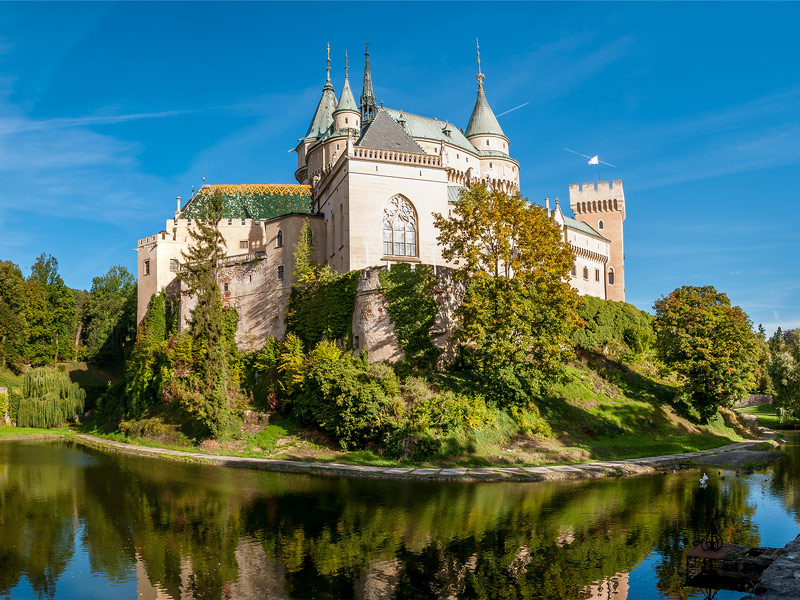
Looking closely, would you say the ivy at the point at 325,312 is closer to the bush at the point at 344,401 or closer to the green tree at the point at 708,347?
the bush at the point at 344,401

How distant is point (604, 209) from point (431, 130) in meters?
24.5

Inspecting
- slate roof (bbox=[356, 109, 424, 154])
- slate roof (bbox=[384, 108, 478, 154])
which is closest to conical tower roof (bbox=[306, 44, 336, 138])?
slate roof (bbox=[384, 108, 478, 154])

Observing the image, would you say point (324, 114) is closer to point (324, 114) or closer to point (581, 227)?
point (324, 114)

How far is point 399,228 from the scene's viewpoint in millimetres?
40875

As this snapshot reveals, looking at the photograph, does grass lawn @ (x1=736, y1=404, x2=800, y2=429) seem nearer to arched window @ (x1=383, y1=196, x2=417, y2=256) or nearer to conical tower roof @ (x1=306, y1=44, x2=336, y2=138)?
arched window @ (x1=383, y1=196, x2=417, y2=256)

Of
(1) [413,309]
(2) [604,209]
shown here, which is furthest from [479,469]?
(2) [604,209]

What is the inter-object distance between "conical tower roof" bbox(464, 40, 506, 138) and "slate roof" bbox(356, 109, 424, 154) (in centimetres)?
2755

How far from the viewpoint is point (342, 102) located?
57.0 metres

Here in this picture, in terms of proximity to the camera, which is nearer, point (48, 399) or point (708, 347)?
point (708, 347)

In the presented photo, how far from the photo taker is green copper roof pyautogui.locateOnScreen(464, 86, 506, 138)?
228 feet

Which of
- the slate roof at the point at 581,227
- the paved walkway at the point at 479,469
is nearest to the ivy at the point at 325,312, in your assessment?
the paved walkway at the point at 479,469

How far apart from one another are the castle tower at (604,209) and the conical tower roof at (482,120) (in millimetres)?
13028

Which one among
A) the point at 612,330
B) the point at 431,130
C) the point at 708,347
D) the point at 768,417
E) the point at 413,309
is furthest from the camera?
the point at 431,130

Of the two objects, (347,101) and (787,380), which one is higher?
(347,101)
